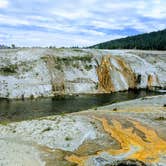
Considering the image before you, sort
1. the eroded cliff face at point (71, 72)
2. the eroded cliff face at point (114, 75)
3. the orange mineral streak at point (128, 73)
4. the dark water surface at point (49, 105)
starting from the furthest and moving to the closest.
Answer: the orange mineral streak at point (128, 73), the eroded cliff face at point (114, 75), the eroded cliff face at point (71, 72), the dark water surface at point (49, 105)

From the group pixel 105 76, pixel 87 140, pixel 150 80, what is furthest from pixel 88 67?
pixel 87 140

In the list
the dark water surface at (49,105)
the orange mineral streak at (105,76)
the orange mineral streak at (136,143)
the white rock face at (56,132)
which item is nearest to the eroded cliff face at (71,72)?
the orange mineral streak at (105,76)

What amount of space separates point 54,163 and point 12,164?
278cm

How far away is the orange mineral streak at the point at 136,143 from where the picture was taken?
25.7 m

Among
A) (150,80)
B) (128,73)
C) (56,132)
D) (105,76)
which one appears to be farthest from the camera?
(150,80)

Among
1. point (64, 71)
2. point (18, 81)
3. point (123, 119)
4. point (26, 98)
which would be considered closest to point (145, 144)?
point (123, 119)

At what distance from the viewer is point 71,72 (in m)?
85.2

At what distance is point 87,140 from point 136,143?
397 cm

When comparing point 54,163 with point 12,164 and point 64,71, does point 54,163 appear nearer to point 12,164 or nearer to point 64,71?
point 12,164

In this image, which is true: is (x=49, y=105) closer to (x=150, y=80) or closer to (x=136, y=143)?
(x=136, y=143)

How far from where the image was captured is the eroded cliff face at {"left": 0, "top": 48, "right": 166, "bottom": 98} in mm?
75312

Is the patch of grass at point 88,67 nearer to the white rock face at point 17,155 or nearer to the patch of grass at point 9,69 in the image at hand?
the patch of grass at point 9,69

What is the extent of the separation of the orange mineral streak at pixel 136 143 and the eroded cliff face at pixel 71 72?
39.5 metres

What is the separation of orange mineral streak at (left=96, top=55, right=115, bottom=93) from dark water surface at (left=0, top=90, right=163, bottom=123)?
482 centimetres
